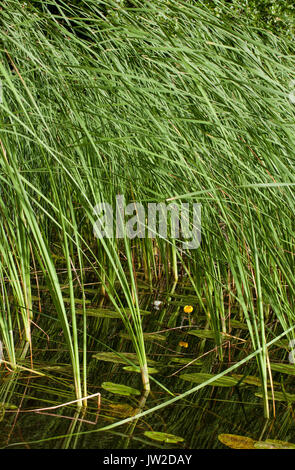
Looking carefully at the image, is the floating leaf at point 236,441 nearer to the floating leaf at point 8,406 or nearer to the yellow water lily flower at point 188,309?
the floating leaf at point 8,406

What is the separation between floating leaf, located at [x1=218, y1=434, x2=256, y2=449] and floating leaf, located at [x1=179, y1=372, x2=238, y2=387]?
0.26 m

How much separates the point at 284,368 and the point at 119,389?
47 cm

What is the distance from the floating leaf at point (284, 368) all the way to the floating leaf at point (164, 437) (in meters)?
0.47

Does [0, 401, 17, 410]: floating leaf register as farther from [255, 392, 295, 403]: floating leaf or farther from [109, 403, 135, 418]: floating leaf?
[255, 392, 295, 403]: floating leaf

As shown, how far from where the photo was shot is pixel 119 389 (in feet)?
4.35

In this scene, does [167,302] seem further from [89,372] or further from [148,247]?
[89,372]

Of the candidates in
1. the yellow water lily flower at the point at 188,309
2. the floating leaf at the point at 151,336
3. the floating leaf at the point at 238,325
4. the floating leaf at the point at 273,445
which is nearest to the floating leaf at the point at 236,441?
the floating leaf at the point at 273,445

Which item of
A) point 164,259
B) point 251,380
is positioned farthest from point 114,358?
point 164,259

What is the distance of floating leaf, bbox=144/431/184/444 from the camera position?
1116 mm

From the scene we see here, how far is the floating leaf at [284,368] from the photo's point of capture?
59.2 inches
